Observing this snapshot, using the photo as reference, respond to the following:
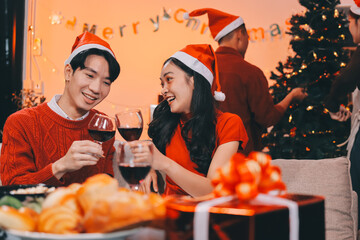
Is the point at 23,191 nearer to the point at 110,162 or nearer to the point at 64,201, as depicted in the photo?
the point at 64,201

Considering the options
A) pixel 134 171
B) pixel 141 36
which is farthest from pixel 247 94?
pixel 141 36

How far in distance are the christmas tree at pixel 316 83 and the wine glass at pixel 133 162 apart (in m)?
2.95

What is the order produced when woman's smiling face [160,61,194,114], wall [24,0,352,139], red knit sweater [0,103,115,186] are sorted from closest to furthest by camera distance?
red knit sweater [0,103,115,186]
woman's smiling face [160,61,194,114]
wall [24,0,352,139]

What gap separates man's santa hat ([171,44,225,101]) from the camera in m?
1.81

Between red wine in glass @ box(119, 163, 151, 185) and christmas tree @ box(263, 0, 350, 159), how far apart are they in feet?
9.68

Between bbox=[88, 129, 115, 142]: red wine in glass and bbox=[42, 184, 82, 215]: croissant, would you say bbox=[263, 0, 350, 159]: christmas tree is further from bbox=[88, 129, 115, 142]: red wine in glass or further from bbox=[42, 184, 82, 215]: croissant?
bbox=[42, 184, 82, 215]: croissant

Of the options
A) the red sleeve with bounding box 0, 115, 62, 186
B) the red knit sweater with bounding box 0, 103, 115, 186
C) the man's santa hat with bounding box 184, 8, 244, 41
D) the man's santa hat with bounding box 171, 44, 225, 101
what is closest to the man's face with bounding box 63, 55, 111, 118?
the red knit sweater with bounding box 0, 103, 115, 186

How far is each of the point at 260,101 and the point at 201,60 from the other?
1.02 metres

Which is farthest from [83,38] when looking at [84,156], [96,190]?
[96,190]

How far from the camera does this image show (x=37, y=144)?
5.34ft

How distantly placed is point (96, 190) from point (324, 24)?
3515 mm

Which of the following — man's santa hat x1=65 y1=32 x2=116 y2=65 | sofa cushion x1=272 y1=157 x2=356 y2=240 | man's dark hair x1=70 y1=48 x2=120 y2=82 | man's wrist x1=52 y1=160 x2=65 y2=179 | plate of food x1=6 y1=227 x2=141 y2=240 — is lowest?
sofa cushion x1=272 y1=157 x2=356 y2=240

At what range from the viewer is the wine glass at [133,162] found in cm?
86

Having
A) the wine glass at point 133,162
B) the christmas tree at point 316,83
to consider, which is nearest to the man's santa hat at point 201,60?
the wine glass at point 133,162
